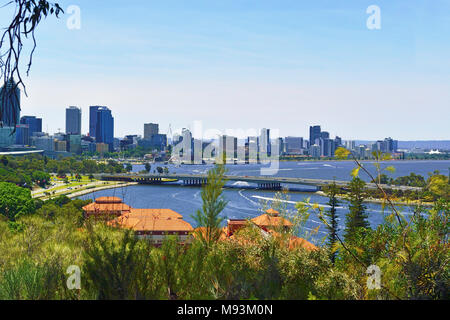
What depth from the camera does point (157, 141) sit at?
105m

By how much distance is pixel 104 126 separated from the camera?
97.4 metres

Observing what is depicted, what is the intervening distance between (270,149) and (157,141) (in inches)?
1304

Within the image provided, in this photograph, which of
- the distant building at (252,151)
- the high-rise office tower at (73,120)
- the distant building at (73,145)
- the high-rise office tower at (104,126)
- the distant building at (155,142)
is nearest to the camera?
the distant building at (252,151)

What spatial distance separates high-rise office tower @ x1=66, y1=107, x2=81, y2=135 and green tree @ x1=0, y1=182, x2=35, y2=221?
78780 mm

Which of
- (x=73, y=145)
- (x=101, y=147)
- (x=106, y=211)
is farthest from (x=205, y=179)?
(x=101, y=147)

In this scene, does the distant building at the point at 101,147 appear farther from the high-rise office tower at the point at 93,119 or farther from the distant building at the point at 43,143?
the distant building at the point at 43,143

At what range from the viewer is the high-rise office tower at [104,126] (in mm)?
95500

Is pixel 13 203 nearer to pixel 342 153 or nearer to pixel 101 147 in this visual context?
pixel 342 153

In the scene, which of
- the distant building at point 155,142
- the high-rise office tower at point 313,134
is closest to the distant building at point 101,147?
the distant building at point 155,142

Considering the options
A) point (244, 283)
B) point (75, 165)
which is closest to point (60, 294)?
point (244, 283)

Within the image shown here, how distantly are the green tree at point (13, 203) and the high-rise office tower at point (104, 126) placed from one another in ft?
246

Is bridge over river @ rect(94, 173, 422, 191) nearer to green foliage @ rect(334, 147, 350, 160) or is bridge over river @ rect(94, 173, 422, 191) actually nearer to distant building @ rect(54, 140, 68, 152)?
green foliage @ rect(334, 147, 350, 160)

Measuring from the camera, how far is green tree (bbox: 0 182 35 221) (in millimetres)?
19562

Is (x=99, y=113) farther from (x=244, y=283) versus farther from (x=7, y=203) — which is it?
(x=244, y=283)
